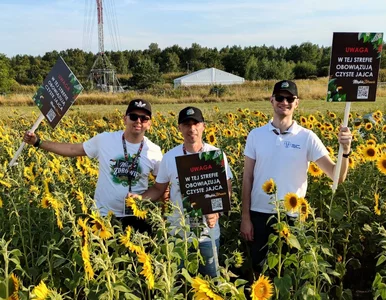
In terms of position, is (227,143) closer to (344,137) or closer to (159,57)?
(344,137)

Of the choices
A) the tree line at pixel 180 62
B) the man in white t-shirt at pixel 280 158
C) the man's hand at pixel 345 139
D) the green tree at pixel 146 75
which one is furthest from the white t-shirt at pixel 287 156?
the green tree at pixel 146 75

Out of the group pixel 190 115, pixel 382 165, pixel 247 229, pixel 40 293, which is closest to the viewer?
pixel 40 293

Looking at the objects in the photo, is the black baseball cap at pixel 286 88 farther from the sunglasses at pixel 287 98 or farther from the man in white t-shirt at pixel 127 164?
the man in white t-shirt at pixel 127 164

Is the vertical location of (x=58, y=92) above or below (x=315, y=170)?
above

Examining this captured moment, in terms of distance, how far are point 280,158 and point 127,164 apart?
109 centimetres

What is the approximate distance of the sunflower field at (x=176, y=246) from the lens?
7.04ft

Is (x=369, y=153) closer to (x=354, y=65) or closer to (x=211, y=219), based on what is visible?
(x=354, y=65)

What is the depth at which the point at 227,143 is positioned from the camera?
641cm

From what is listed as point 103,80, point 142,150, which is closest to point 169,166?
point 142,150

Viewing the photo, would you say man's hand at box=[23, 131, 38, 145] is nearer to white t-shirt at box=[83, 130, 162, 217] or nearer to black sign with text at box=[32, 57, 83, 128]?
black sign with text at box=[32, 57, 83, 128]

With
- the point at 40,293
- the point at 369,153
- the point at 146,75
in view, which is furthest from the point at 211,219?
the point at 146,75

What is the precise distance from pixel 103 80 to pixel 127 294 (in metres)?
58.5

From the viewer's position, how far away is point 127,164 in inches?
130

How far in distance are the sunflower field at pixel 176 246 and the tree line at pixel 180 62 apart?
54217 millimetres
